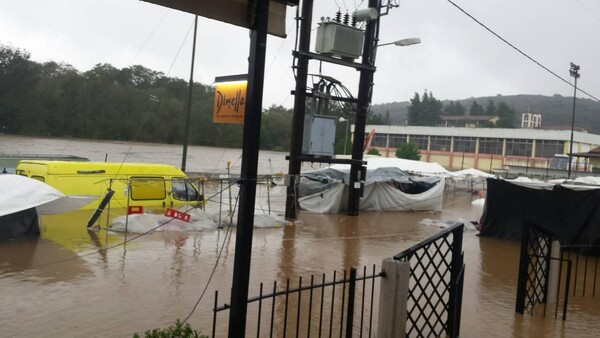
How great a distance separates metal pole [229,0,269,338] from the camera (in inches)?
172

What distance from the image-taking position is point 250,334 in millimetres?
6676

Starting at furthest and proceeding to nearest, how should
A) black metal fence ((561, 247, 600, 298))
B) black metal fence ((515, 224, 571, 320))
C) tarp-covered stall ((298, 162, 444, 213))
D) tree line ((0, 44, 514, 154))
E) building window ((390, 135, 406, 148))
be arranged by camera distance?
building window ((390, 135, 406, 148)) < tarp-covered stall ((298, 162, 444, 213)) < tree line ((0, 44, 514, 154)) < black metal fence ((561, 247, 600, 298)) < black metal fence ((515, 224, 571, 320))

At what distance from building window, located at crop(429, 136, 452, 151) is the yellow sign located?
3163 inches

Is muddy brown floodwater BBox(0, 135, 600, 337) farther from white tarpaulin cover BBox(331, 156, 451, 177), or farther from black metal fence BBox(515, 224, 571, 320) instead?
white tarpaulin cover BBox(331, 156, 451, 177)

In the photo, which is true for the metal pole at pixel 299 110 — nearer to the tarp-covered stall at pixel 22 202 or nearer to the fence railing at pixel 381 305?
the tarp-covered stall at pixel 22 202

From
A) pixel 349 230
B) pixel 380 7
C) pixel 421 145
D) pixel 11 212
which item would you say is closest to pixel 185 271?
pixel 11 212

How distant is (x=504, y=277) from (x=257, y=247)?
5951 mm

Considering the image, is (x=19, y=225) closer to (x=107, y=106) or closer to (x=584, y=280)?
(x=107, y=106)

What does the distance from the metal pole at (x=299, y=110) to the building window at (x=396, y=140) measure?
66.7 m

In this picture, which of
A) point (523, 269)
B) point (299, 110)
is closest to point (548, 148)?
point (299, 110)

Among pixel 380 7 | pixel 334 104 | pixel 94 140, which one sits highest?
pixel 380 7

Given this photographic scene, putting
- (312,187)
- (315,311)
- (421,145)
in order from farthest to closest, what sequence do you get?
1. (421,145)
2. (312,187)
3. (315,311)

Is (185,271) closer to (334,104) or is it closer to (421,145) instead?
(334,104)

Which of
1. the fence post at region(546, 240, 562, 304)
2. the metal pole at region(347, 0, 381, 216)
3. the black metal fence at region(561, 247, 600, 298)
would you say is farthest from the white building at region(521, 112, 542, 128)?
the fence post at region(546, 240, 562, 304)
